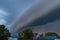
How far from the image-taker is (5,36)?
4966 centimetres

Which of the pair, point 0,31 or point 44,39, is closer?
point 0,31

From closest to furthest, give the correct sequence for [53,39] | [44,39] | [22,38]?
[53,39]
[44,39]
[22,38]

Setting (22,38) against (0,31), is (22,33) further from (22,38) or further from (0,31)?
(0,31)

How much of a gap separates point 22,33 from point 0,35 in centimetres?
1985

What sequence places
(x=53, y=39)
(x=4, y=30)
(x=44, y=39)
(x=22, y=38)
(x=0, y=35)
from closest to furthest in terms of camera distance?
1. (x=0, y=35)
2. (x=4, y=30)
3. (x=53, y=39)
4. (x=44, y=39)
5. (x=22, y=38)

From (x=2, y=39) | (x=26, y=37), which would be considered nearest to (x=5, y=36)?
(x=2, y=39)

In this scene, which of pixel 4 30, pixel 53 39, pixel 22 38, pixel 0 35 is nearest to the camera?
pixel 0 35

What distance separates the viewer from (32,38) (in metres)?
65.0

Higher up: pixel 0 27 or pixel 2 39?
pixel 0 27

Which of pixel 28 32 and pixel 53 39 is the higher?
pixel 28 32

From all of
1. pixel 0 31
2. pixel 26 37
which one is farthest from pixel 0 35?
pixel 26 37

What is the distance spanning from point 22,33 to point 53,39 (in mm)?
15251

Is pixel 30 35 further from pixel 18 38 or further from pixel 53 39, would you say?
pixel 53 39

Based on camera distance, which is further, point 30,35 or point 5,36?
point 30,35
